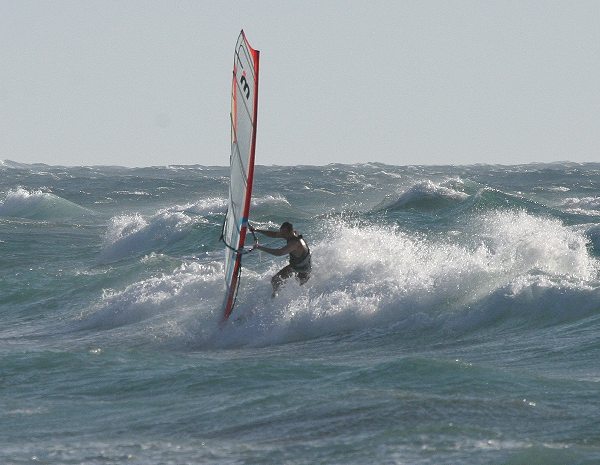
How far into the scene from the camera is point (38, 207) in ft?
112

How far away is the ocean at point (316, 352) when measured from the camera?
7.52m

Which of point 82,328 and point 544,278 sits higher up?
point 544,278

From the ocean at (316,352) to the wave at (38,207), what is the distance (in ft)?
29.3

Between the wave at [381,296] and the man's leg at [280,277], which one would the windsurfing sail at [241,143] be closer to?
the man's leg at [280,277]

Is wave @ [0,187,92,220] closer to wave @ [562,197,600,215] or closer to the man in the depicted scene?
wave @ [562,197,600,215]

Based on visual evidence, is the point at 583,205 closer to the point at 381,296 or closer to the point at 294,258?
the point at 381,296

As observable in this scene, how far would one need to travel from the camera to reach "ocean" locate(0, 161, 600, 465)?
24.7ft

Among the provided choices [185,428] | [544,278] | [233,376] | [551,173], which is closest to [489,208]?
[544,278]

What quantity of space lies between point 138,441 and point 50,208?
26.9 meters

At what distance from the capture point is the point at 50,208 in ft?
111

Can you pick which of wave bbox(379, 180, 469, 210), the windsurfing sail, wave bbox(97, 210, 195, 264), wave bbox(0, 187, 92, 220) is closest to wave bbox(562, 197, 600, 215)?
wave bbox(379, 180, 469, 210)

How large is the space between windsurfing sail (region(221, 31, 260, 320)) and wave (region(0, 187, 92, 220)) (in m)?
20.7

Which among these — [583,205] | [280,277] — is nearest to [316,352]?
[280,277]

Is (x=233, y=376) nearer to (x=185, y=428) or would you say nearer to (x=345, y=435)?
(x=185, y=428)
